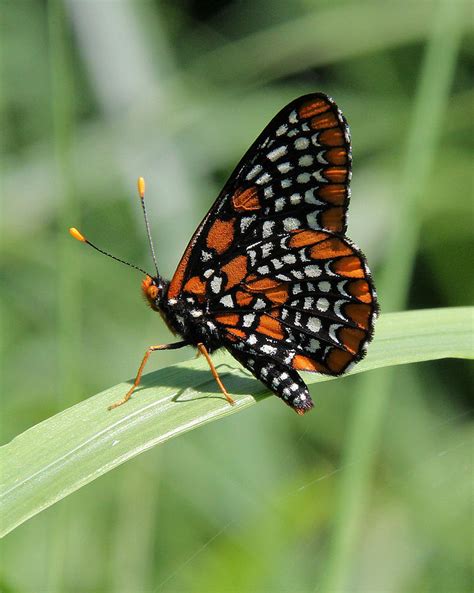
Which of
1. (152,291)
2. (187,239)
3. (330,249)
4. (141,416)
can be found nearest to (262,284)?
(330,249)

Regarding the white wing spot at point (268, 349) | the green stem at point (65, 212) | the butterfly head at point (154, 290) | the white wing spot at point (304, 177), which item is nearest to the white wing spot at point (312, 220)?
the white wing spot at point (304, 177)

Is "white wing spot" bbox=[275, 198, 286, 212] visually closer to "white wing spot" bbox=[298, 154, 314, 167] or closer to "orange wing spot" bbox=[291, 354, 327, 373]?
"white wing spot" bbox=[298, 154, 314, 167]

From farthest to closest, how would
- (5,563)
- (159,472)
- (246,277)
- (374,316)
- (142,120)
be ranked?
(142,120)
(159,472)
(5,563)
(246,277)
(374,316)

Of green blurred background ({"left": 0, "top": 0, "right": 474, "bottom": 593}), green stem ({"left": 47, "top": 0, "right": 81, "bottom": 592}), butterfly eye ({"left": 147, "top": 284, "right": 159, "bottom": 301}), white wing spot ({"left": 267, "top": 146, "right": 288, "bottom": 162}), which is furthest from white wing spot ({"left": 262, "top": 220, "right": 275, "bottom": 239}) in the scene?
green stem ({"left": 47, "top": 0, "right": 81, "bottom": 592})

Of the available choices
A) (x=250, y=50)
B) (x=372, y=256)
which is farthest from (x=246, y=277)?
(x=250, y=50)

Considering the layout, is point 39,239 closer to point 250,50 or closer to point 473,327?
point 250,50

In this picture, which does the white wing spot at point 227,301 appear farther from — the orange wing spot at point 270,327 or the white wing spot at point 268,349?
the white wing spot at point 268,349

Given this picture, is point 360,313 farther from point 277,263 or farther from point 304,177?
point 304,177
